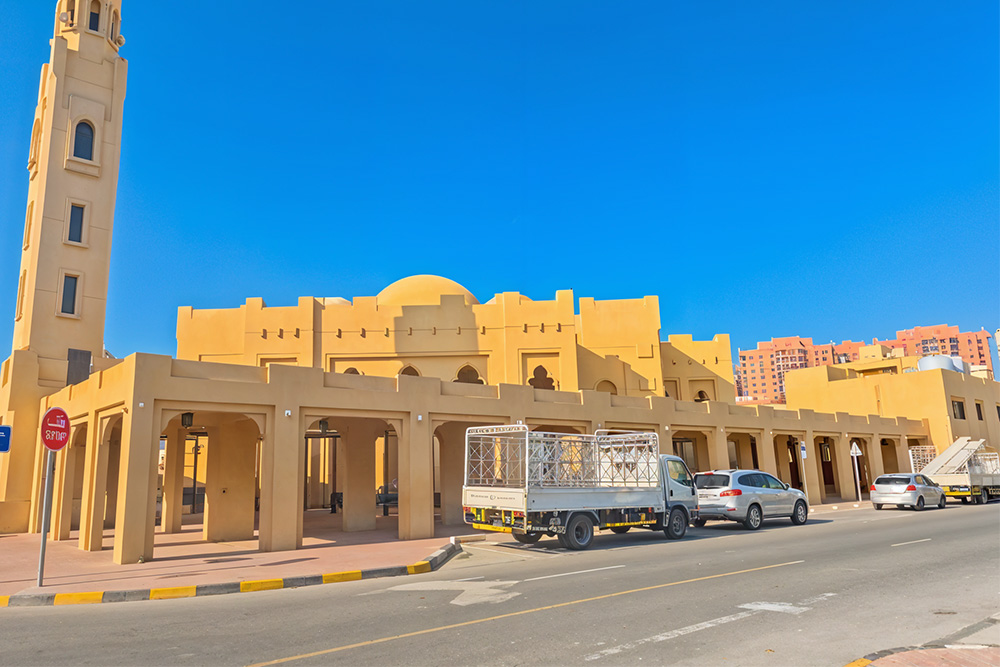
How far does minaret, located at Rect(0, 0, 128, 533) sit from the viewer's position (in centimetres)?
2653

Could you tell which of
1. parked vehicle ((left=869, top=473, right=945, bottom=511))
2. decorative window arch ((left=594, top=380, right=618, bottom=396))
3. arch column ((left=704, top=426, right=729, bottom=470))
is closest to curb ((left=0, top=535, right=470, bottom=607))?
arch column ((left=704, top=426, right=729, bottom=470))

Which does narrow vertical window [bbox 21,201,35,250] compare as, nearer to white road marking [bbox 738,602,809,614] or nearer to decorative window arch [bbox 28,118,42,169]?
decorative window arch [bbox 28,118,42,169]

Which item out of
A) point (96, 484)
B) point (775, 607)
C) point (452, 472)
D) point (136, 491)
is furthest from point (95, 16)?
point (775, 607)

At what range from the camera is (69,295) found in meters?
28.8

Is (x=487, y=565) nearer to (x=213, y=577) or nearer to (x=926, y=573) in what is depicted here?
(x=213, y=577)

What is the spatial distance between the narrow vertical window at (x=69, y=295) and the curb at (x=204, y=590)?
2160 centimetres

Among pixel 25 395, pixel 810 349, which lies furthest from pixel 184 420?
pixel 810 349

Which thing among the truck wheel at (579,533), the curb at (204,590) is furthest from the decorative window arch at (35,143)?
the truck wheel at (579,533)

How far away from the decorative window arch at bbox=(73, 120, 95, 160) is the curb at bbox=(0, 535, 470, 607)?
25.1 m

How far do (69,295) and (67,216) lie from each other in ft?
10.8

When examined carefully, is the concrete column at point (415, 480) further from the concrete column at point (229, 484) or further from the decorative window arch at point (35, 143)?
the decorative window arch at point (35, 143)

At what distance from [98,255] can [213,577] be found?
22764 mm

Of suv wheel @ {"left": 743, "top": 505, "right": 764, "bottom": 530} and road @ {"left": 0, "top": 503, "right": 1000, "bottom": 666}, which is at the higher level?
suv wheel @ {"left": 743, "top": 505, "right": 764, "bottom": 530}

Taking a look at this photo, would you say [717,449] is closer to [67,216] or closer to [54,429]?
[54,429]
